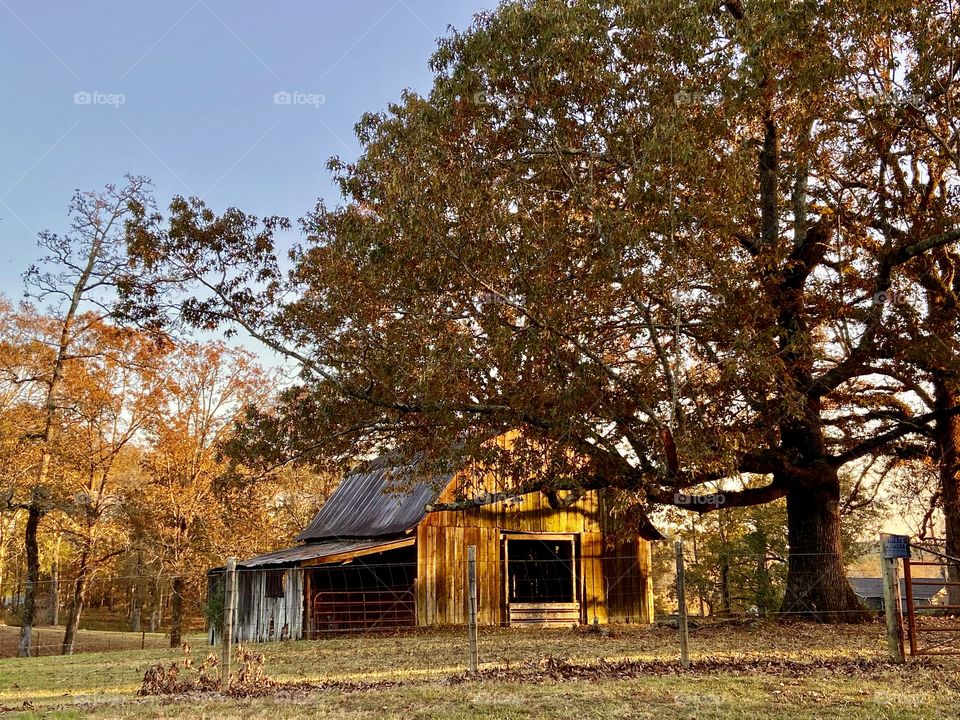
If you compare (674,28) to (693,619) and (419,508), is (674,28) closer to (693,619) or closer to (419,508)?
(693,619)

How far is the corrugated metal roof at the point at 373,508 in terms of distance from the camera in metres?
24.5

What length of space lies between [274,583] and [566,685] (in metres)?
17.4

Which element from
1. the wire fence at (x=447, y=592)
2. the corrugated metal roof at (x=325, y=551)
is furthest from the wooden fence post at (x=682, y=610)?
the corrugated metal roof at (x=325, y=551)

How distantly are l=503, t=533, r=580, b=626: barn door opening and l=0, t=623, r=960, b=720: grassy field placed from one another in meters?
7.67

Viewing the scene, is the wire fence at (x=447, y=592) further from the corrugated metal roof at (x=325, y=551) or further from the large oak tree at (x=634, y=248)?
the large oak tree at (x=634, y=248)

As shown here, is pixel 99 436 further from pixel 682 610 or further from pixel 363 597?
pixel 682 610

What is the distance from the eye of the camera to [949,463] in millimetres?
20078

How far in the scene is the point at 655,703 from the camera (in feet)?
28.2

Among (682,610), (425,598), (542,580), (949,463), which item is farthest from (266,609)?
(949,463)

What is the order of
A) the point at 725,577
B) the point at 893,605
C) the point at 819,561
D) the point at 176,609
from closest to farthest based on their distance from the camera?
1. the point at 893,605
2. the point at 819,561
3. the point at 176,609
4. the point at 725,577

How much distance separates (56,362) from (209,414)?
7.80m

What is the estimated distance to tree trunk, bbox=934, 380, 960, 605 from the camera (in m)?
19.7

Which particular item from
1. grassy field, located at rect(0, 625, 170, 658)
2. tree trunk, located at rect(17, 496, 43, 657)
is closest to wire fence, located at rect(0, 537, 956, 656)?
tree trunk, located at rect(17, 496, 43, 657)

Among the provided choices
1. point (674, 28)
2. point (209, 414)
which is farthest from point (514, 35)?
point (209, 414)
